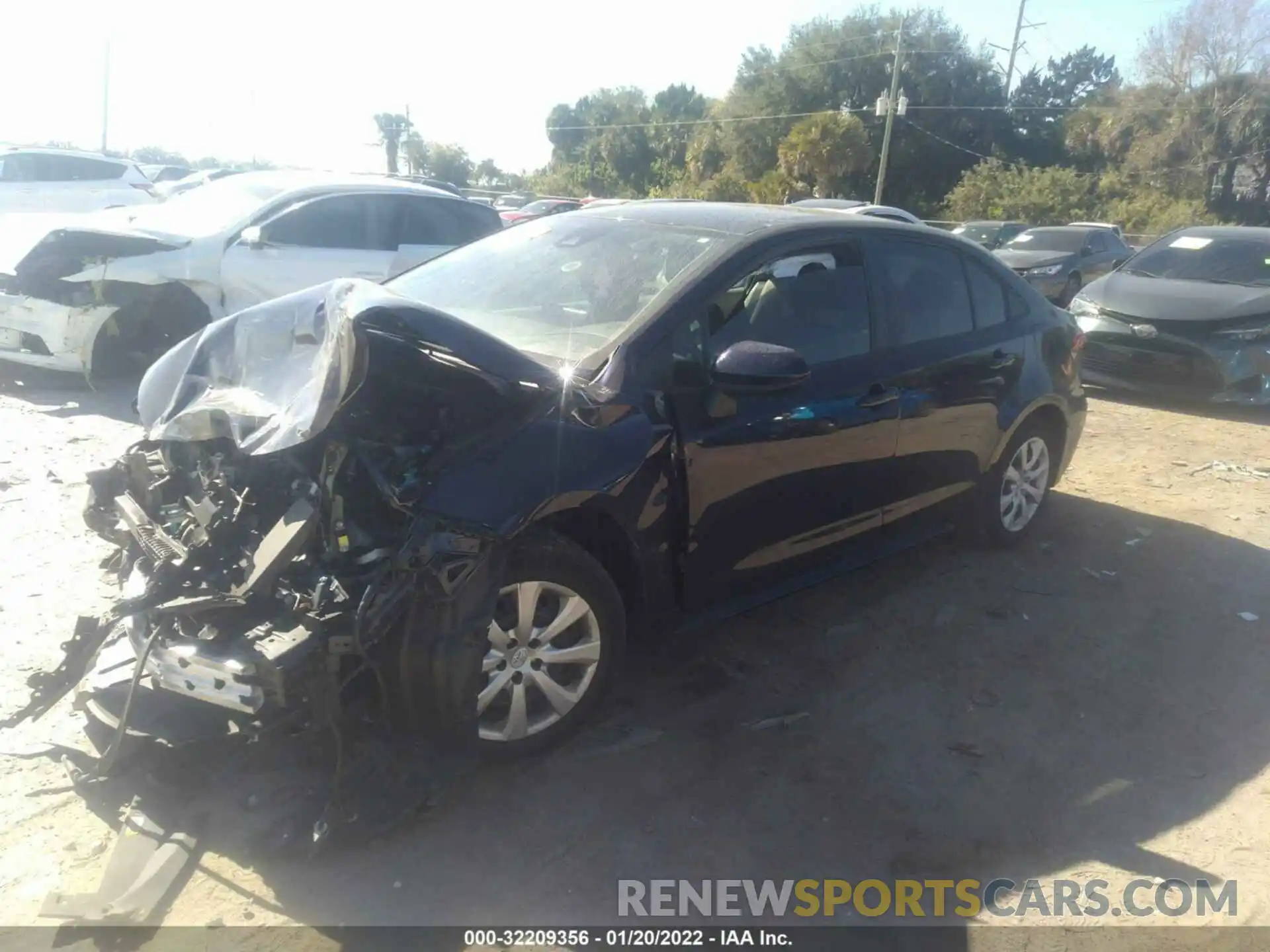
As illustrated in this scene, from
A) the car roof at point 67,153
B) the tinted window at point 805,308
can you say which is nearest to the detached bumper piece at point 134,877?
the tinted window at point 805,308

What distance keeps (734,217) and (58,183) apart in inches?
648

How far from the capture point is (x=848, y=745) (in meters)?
3.64

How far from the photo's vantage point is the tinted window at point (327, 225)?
8125 millimetres

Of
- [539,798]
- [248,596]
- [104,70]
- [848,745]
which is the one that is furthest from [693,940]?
[104,70]

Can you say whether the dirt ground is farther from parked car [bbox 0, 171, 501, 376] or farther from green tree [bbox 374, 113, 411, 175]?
green tree [bbox 374, 113, 411, 175]

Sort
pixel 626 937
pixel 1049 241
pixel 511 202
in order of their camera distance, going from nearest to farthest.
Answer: pixel 626 937 → pixel 1049 241 → pixel 511 202

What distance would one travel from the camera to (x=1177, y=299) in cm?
945

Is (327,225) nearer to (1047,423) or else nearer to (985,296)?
(985,296)

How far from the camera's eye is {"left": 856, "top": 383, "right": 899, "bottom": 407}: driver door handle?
4223 millimetres

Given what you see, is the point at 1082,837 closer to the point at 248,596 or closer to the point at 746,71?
the point at 248,596

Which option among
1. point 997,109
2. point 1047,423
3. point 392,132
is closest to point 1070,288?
point 1047,423

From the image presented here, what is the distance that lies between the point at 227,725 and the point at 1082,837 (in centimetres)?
268

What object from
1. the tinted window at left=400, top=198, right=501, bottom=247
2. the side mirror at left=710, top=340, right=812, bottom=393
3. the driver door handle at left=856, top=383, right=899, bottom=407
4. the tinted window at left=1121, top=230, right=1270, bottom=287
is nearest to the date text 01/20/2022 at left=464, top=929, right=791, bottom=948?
the side mirror at left=710, top=340, right=812, bottom=393

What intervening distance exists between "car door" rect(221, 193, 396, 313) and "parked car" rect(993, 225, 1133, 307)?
1078 cm
